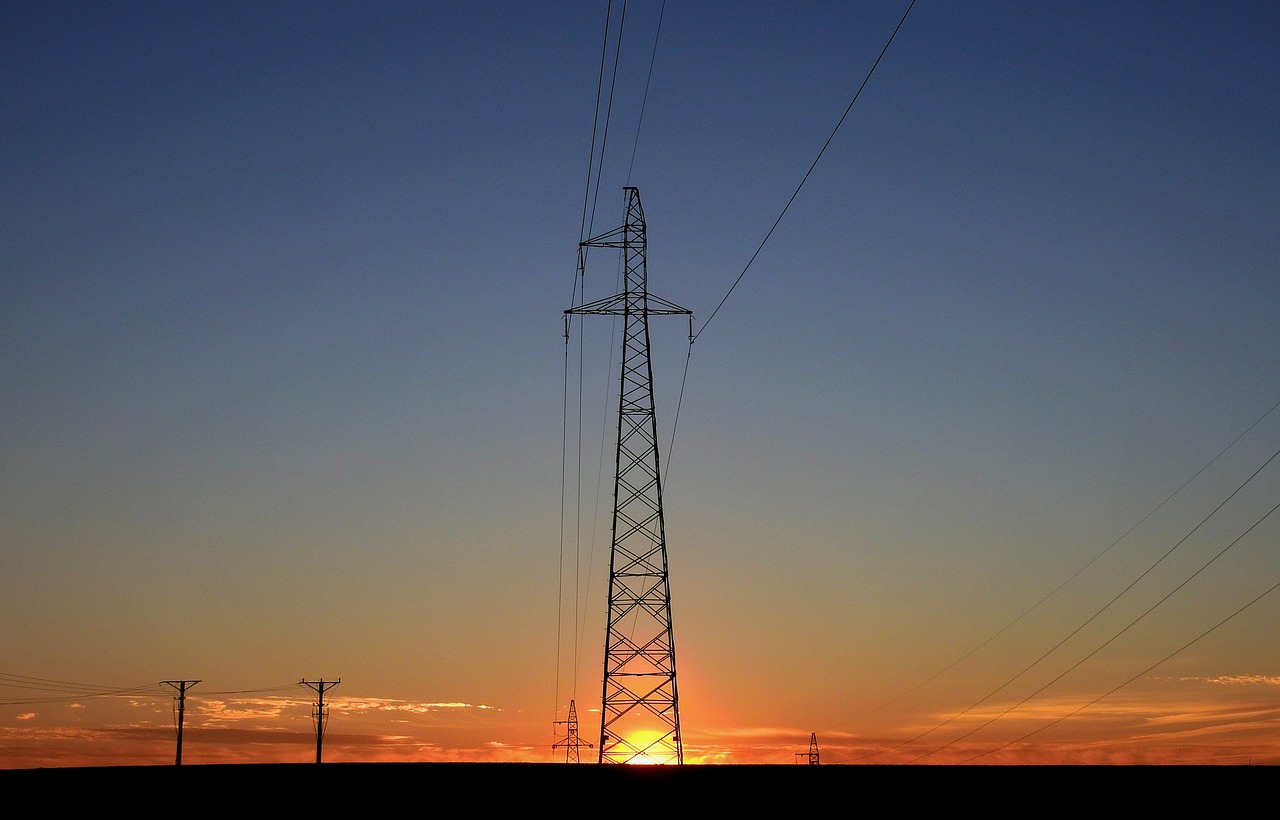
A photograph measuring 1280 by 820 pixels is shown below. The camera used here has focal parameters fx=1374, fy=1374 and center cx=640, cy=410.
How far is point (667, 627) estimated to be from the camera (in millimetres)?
47469

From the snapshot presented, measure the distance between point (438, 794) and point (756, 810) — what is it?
657cm

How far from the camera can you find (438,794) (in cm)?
2841

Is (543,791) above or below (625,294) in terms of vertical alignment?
below

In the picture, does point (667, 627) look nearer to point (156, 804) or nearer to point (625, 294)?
point (625, 294)

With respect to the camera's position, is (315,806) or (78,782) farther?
(78,782)

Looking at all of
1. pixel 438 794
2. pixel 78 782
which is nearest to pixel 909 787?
pixel 438 794

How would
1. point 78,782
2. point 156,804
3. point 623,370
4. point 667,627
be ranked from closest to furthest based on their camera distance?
1. point 156,804
2. point 78,782
3. point 667,627
4. point 623,370

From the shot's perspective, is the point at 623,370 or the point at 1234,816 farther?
the point at 623,370

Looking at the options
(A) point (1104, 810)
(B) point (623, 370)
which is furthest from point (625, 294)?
(A) point (1104, 810)

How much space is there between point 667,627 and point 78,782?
2226 cm

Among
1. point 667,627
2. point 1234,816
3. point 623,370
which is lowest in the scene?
point 1234,816

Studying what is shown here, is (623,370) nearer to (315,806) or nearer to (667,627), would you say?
(667,627)

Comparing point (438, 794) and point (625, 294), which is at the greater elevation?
point (625, 294)

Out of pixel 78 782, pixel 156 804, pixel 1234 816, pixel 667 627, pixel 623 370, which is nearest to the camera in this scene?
pixel 1234 816
